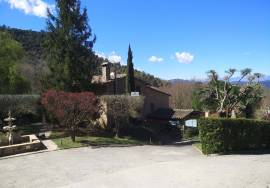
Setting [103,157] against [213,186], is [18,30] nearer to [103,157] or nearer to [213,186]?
[103,157]

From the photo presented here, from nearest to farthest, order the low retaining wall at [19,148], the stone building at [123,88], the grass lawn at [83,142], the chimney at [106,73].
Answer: the low retaining wall at [19,148], the grass lawn at [83,142], the stone building at [123,88], the chimney at [106,73]

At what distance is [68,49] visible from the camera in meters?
34.3

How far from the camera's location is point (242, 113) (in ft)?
154

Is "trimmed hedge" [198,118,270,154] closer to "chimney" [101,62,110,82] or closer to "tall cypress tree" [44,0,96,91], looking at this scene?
"tall cypress tree" [44,0,96,91]

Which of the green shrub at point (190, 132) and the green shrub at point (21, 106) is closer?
the green shrub at point (21, 106)

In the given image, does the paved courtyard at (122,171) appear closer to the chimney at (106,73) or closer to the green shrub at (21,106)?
the green shrub at (21,106)

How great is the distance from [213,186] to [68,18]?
26.6 metres

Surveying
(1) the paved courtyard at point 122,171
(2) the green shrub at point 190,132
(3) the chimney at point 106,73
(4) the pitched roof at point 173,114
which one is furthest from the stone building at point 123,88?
(1) the paved courtyard at point 122,171

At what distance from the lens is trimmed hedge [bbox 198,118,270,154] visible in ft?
69.6

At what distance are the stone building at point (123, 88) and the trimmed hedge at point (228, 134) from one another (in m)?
17.2

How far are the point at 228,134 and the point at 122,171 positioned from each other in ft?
28.7

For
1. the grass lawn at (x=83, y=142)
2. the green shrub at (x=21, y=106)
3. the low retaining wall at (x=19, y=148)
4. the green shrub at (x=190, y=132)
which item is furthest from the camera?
the green shrub at (x=190, y=132)

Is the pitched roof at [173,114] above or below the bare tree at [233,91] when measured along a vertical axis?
below

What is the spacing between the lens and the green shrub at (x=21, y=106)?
33.0 meters
